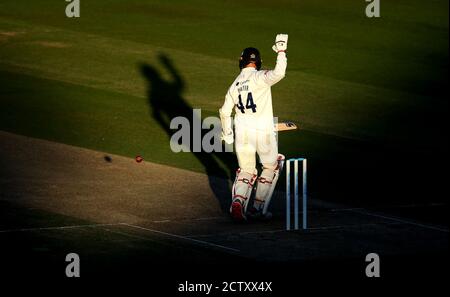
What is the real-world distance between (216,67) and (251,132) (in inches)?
396

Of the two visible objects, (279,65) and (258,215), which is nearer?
(279,65)

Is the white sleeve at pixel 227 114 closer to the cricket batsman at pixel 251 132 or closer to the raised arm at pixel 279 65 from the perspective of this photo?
the cricket batsman at pixel 251 132

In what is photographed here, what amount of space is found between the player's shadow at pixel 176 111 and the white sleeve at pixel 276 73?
2.02m

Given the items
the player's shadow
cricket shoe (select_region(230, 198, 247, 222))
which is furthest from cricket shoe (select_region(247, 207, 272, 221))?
the player's shadow

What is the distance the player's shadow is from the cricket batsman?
713 mm

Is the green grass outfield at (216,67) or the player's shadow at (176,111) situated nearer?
the player's shadow at (176,111)

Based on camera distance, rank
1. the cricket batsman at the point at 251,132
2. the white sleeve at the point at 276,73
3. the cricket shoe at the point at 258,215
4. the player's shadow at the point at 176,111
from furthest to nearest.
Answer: the player's shadow at the point at 176,111 → the cricket shoe at the point at 258,215 → the cricket batsman at the point at 251,132 → the white sleeve at the point at 276,73

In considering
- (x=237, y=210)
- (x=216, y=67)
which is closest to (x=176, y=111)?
(x=216, y=67)

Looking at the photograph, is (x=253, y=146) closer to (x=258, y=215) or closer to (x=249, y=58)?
(x=258, y=215)

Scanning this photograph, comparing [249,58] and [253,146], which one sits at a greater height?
[249,58]

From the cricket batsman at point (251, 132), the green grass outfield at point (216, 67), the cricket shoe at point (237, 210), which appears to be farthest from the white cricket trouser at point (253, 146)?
the green grass outfield at point (216, 67)

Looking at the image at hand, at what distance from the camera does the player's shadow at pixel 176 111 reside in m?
20.0

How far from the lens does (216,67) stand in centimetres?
2786

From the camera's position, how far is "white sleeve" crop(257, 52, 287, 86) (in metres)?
17.3
